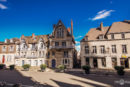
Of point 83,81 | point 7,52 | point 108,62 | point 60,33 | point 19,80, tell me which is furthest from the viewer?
point 7,52

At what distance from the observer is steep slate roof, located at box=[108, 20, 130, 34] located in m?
23.9

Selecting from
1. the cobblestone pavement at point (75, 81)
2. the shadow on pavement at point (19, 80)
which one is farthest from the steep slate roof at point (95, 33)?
the shadow on pavement at point (19, 80)

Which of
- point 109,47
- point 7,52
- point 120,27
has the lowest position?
point 7,52

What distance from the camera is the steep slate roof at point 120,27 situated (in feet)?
78.4

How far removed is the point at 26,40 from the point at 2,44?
A: 1064 cm

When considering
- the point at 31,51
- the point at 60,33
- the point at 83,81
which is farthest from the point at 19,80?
the point at 31,51

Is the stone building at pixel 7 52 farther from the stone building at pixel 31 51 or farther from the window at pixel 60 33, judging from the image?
the window at pixel 60 33

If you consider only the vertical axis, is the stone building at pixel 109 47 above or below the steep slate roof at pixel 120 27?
below

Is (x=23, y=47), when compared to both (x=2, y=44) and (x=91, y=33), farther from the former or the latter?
(x=91, y=33)

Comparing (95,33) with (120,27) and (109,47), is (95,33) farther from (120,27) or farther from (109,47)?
(120,27)

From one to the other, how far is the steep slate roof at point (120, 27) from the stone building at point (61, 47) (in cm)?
1270

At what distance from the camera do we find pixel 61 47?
1075 inches

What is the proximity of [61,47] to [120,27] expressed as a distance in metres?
18.8

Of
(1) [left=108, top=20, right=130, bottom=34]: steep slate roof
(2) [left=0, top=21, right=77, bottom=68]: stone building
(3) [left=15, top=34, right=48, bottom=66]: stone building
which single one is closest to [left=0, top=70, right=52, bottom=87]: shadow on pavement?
(2) [left=0, top=21, right=77, bottom=68]: stone building
